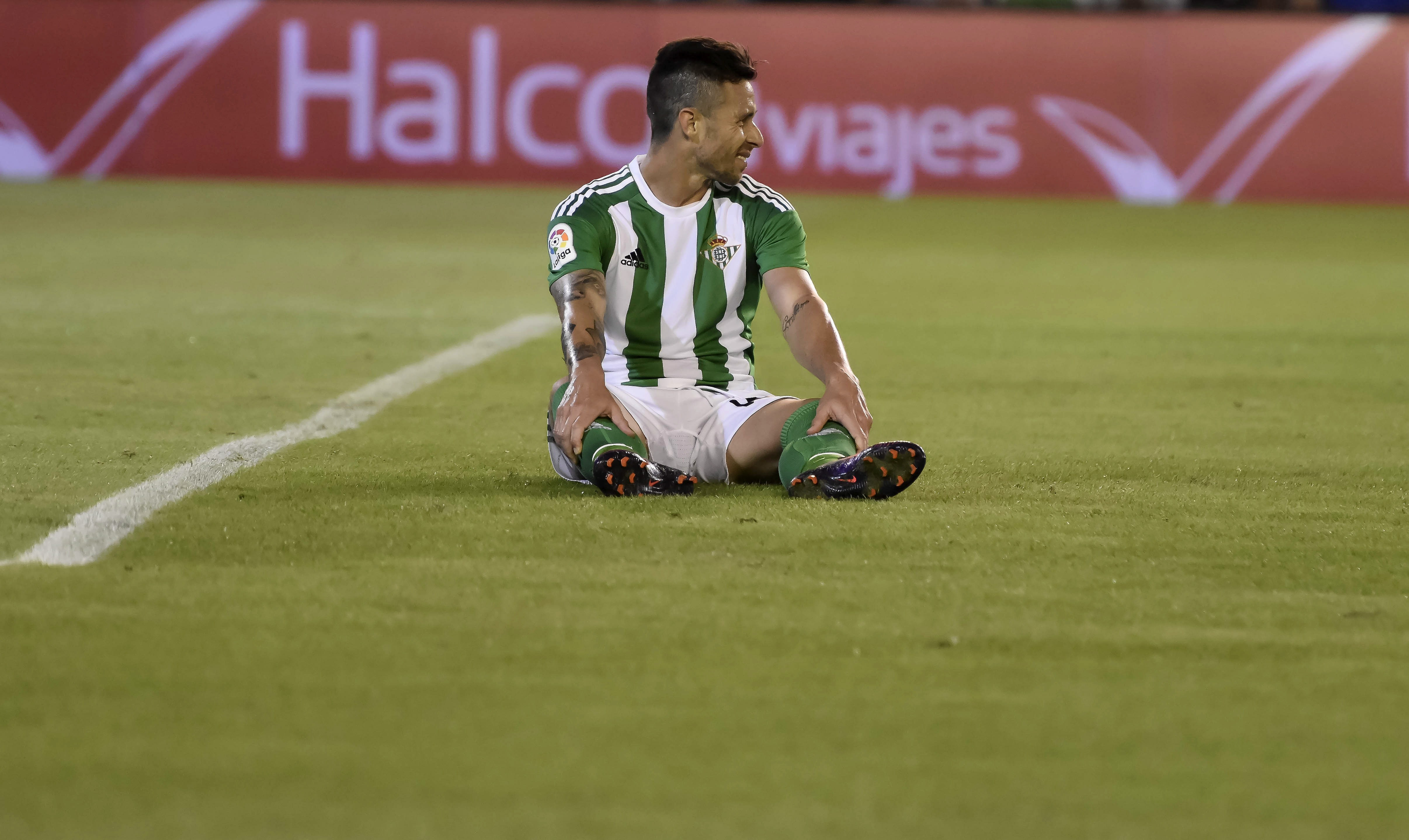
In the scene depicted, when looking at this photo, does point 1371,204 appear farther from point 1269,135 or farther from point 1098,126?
point 1098,126

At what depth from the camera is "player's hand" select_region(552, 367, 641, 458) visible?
14.2 feet

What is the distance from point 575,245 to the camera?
4590 millimetres

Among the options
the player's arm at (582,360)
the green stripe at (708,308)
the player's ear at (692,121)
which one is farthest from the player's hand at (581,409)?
the player's ear at (692,121)

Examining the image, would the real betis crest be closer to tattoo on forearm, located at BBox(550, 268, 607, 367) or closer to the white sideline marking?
tattoo on forearm, located at BBox(550, 268, 607, 367)

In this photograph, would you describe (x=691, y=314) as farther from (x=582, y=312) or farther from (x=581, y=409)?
(x=581, y=409)

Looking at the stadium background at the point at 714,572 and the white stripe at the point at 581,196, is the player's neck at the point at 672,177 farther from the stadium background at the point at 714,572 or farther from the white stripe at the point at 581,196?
the stadium background at the point at 714,572

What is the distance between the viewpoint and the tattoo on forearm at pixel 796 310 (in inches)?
183

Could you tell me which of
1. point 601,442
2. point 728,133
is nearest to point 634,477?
point 601,442

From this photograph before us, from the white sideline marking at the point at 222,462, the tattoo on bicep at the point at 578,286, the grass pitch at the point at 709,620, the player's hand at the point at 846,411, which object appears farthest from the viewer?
the tattoo on bicep at the point at 578,286

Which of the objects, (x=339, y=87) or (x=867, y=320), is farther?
(x=339, y=87)

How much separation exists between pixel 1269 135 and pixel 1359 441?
523 inches

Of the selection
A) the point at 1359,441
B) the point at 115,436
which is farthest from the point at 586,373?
the point at 1359,441

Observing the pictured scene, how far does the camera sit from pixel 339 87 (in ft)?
59.0

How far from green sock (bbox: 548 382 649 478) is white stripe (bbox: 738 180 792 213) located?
72cm
